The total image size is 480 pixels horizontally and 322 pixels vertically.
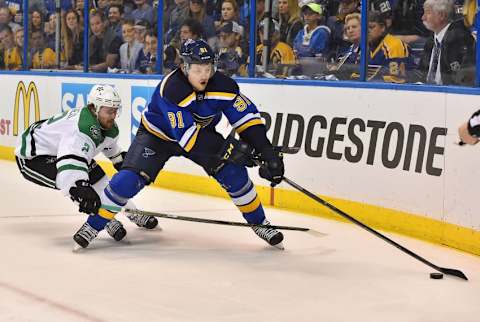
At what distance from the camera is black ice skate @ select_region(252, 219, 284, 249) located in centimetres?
575

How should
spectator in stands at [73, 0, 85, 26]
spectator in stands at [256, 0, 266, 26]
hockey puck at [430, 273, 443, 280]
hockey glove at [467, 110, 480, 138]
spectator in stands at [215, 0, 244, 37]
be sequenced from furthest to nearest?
spectator in stands at [73, 0, 85, 26] < spectator in stands at [215, 0, 244, 37] < spectator in stands at [256, 0, 266, 26] < hockey puck at [430, 273, 443, 280] < hockey glove at [467, 110, 480, 138]

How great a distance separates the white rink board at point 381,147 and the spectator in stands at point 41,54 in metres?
2.77

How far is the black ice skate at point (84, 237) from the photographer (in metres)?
5.55

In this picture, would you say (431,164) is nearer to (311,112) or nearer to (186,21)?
(311,112)

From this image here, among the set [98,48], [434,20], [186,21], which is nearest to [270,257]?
[434,20]

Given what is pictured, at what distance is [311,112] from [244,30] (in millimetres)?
1198

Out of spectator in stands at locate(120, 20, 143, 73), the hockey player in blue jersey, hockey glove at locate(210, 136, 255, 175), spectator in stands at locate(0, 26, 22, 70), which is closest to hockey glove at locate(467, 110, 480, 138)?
the hockey player in blue jersey

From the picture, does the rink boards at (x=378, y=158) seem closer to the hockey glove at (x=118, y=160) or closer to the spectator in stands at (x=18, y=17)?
the hockey glove at (x=118, y=160)

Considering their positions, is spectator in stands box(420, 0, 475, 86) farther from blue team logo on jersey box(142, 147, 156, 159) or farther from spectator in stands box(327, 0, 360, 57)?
blue team logo on jersey box(142, 147, 156, 159)

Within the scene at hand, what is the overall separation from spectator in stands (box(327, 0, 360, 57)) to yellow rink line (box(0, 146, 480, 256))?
1.06 meters

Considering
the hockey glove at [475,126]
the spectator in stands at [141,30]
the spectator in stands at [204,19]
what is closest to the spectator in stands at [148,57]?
the spectator in stands at [141,30]

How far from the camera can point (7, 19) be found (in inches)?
436

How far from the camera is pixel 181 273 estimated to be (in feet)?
16.5

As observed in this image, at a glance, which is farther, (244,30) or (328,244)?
(244,30)
